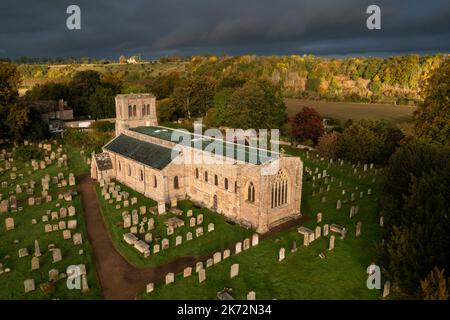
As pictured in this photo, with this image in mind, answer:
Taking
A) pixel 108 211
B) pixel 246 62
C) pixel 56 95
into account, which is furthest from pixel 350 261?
pixel 246 62

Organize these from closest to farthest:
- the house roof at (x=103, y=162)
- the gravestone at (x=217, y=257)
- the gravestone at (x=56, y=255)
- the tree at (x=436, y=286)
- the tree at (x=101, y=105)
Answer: the tree at (x=436, y=286), the gravestone at (x=217, y=257), the gravestone at (x=56, y=255), the house roof at (x=103, y=162), the tree at (x=101, y=105)

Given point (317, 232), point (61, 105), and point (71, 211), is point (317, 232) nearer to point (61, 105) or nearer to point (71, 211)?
point (71, 211)

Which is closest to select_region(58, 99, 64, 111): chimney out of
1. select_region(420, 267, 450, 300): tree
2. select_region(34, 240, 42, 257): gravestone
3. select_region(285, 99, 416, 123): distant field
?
select_region(285, 99, 416, 123): distant field

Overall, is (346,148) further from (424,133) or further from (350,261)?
(350,261)

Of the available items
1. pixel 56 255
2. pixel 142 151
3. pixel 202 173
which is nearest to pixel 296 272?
pixel 202 173

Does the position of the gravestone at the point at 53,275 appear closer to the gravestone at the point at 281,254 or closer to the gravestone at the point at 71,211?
the gravestone at the point at 71,211

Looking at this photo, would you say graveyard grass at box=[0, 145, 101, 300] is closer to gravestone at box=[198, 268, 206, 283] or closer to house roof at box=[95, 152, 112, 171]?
house roof at box=[95, 152, 112, 171]

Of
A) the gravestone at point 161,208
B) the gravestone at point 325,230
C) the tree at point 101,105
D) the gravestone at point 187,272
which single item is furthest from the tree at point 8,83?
the gravestone at point 325,230

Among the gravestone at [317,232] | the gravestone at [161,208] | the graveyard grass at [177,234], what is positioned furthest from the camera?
the gravestone at [161,208]
